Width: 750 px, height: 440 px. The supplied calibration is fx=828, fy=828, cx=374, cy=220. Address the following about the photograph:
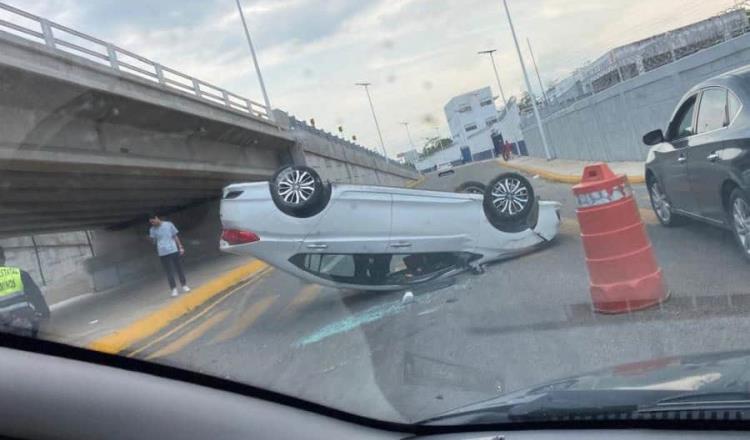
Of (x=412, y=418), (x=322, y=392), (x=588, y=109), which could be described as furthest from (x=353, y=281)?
(x=588, y=109)

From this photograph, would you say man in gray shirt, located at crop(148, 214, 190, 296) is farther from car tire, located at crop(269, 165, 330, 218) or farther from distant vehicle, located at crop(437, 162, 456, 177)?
distant vehicle, located at crop(437, 162, 456, 177)

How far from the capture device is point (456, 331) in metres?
6.29

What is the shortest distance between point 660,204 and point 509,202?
1881mm

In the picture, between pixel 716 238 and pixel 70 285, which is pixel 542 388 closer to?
pixel 70 285

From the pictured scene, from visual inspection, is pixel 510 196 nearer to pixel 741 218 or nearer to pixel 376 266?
pixel 376 266

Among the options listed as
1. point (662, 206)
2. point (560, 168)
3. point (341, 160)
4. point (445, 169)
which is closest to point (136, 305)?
point (341, 160)

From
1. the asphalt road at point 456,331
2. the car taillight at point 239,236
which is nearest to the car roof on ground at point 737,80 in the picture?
the asphalt road at point 456,331

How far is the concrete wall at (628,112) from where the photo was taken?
1115cm

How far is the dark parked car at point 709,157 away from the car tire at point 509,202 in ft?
4.74

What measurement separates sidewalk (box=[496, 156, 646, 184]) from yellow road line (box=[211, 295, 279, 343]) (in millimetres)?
3639

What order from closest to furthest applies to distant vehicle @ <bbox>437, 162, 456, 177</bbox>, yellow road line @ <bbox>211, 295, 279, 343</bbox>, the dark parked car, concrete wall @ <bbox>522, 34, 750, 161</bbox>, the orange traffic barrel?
the orange traffic barrel → yellow road line @ <bbox>211, 295, 279, 343</bbox> → the dark parked car → distant vehicle @ <bbox>437, 162, 456, 177</bbox> → concrete wall @ <bbox>522, 34, 750, 161</bbox>

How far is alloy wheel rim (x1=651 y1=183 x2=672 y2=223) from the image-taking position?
30.5 ft

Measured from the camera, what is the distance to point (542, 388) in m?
3.49

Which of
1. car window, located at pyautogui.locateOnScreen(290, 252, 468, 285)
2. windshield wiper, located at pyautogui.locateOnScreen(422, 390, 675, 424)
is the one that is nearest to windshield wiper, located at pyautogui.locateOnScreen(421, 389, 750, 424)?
windshield wiper, located at pyautogui.locateOnScreen(422, 390, 675, 424)
